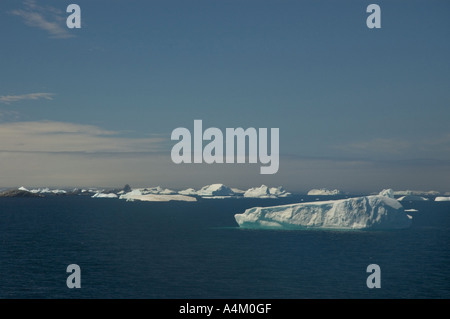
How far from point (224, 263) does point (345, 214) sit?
34.3 m

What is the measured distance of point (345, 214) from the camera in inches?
3024

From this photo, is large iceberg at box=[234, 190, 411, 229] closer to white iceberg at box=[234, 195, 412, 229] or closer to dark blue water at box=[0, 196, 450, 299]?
white iceberg at box=[234, 195, 412, 229]

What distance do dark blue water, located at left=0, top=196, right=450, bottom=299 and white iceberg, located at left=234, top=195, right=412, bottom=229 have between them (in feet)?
5.87

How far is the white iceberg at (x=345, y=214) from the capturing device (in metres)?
75.6

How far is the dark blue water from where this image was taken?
38906 millimetres

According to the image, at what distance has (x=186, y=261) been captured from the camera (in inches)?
2035

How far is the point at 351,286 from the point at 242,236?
111ft

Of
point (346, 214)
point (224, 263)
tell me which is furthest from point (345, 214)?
point (224, 263)

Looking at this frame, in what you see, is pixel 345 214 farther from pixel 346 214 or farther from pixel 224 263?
pixel 224 263

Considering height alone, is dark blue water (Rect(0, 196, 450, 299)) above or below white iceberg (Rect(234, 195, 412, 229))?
below

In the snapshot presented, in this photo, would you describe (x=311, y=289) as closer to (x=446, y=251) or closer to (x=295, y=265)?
(x=295, y=265)

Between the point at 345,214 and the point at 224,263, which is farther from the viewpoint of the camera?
the point at 345,214

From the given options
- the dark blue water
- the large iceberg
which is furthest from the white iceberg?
the dark blue water
